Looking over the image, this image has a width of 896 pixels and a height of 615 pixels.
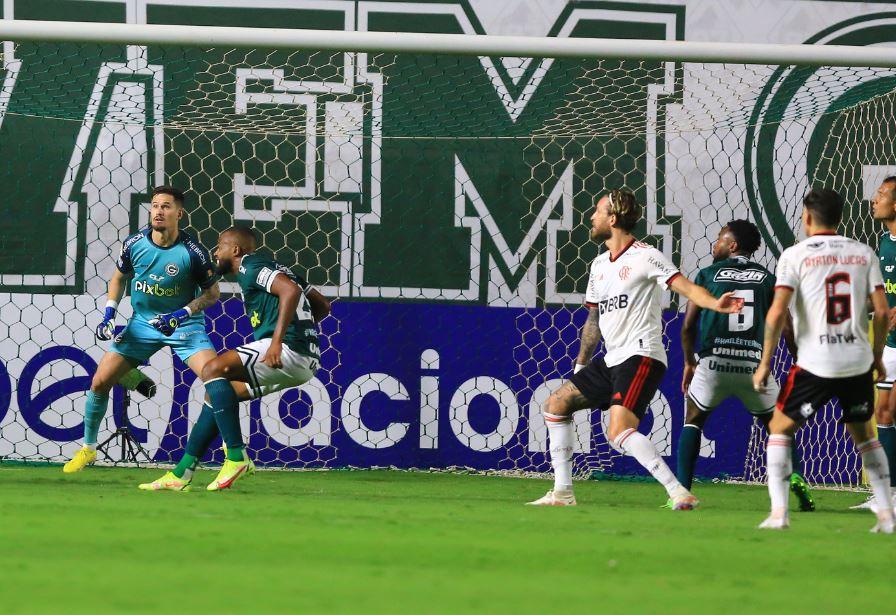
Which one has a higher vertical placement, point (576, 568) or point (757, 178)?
point (757, 178)

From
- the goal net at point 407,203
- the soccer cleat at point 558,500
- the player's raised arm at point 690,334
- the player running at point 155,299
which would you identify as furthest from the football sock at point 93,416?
A: the player's raised arm at point 690,334

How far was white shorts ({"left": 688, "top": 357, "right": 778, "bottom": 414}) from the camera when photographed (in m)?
7.07

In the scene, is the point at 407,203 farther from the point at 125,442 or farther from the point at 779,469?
the point at 779,469

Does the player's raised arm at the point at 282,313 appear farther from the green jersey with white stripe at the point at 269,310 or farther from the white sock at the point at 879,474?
the white sock at the point at 879,474

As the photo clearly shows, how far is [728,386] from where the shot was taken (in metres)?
7.09

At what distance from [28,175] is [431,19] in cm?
354

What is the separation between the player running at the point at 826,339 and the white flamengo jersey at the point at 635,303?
95 centimetres

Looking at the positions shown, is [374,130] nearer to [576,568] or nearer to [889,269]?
[889,269]

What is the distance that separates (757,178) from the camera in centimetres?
1060

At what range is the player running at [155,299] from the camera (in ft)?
27.2

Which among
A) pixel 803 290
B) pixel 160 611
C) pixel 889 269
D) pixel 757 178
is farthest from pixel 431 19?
pixel 160 611

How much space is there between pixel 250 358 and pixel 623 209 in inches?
90.2

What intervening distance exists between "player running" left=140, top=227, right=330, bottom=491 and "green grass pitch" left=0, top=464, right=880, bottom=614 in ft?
1.27

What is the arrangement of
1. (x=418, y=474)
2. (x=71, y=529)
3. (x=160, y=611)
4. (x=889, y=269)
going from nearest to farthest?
(x=160, y=611)
(x=71, y=529)
(x=889, y=269)
(x=418, y=474)
